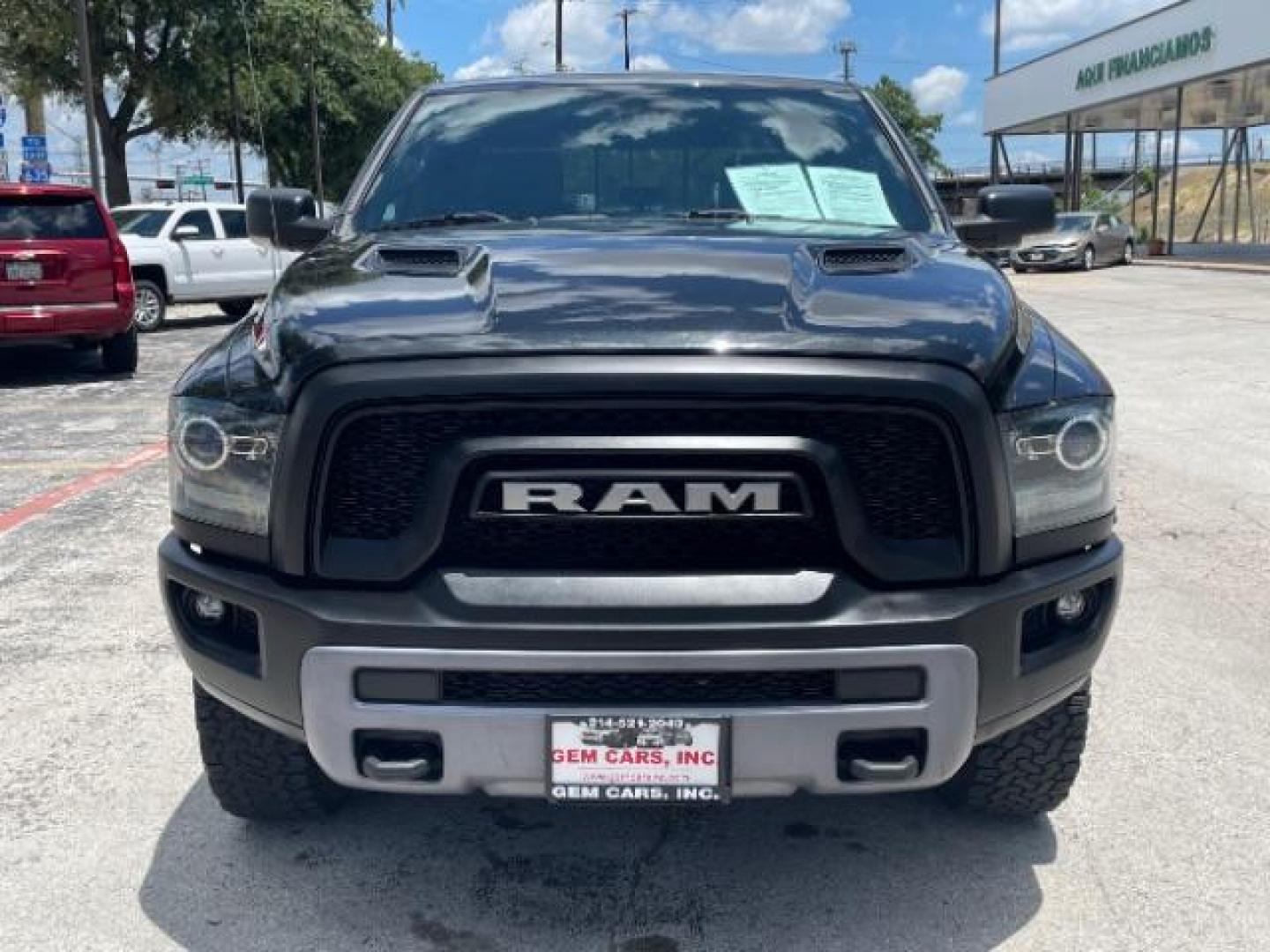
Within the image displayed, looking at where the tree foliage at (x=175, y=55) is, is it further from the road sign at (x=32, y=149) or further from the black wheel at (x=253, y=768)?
the black wheel at (x=253, y=768)

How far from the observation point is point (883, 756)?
94.0 inches

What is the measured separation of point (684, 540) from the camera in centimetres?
236

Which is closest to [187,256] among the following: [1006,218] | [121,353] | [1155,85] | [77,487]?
[121,353]

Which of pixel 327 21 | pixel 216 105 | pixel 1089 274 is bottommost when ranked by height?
pixel 1089 274

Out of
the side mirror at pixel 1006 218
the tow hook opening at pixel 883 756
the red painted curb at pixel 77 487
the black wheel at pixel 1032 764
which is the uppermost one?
the side mirror at pixel 1006 218

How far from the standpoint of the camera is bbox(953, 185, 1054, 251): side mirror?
4.02 metres

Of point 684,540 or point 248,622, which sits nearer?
point 684,540

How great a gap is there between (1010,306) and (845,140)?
4.83 ft

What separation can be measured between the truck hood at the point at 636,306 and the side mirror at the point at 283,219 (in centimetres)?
103

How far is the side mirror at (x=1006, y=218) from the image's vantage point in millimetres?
4023

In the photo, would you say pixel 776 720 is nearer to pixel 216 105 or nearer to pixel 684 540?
pixel 684 540

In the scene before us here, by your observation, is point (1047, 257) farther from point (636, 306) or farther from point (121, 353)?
point (636, 306)

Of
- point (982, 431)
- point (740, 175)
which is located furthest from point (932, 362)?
point (740, 175)

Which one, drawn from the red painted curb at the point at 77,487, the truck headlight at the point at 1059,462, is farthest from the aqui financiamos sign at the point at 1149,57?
the truck headlight at the point at 1059,462
